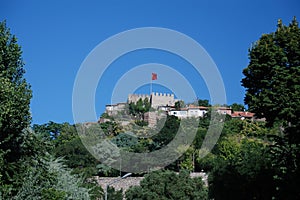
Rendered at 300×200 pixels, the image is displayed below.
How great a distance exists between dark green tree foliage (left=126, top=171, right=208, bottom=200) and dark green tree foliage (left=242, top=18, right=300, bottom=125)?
55.5 feet

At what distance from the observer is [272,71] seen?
73.7 ft

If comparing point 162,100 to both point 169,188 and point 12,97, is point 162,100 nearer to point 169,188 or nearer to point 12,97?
point 169,188

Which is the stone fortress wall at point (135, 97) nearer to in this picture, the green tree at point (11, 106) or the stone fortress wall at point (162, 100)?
the stone fortress wall at point (162, 100)

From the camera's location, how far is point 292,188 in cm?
1523

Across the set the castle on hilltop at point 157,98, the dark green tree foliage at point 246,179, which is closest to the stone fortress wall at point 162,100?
the castle on hilltop at point 157,98

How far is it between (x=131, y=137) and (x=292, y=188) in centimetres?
5850

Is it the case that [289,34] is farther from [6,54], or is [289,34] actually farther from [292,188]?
[6,54]

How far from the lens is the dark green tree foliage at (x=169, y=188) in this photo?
3894cm

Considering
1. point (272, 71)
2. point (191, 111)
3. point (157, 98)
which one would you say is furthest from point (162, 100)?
point (272, 71)

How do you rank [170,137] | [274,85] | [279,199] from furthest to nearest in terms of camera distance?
1. [170,137]
2. [274,85]
3. [279,199]

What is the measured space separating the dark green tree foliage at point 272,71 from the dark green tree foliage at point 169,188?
16903mm

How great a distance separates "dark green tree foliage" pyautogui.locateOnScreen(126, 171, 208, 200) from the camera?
38.9 metres

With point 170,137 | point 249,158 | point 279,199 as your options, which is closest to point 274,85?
point 279,199

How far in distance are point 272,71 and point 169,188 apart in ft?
61.0
